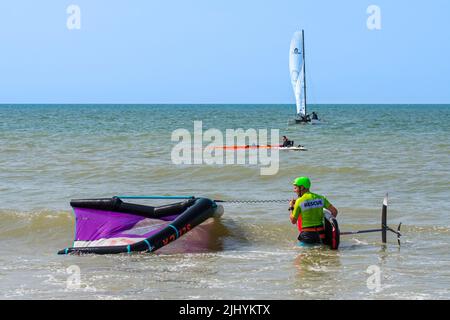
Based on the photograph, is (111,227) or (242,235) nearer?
(111,227)

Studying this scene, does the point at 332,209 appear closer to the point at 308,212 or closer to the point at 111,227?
the point at 308,212

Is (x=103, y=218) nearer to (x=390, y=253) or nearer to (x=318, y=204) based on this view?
(x=318, y=204)

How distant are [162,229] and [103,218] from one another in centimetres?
133

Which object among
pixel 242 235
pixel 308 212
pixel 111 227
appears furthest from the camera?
pixel 242 235

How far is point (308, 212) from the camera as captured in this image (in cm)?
964

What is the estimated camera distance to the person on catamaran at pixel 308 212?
959 cm

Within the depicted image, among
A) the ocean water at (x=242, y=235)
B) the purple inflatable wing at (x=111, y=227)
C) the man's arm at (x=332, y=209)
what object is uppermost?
the man's arm at (x=332, y=209)

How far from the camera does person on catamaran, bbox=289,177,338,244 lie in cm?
959

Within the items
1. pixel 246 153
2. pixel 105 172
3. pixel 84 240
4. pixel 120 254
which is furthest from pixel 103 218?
pixel 246 153

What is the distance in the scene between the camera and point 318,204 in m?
9.62
